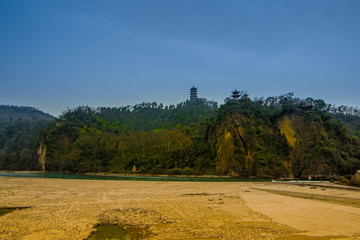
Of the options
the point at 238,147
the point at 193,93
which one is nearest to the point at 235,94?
the point at 238,147

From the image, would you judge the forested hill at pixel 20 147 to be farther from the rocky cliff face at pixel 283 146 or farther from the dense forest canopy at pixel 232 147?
the rocky cliff face at pixel 283 146

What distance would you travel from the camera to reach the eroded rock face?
1031 centimetres

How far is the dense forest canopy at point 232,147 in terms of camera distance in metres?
51.8

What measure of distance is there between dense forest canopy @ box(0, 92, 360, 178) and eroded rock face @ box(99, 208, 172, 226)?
138 ft

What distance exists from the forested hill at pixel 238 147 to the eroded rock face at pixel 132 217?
42.0 m

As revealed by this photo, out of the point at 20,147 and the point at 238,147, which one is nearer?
the point at 238,147

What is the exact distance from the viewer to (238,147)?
5669 centimetres

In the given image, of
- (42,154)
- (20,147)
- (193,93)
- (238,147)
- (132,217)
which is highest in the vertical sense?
(193,93)

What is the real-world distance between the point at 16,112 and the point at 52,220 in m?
226

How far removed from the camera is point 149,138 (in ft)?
211

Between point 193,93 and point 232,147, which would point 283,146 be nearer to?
point 232,147

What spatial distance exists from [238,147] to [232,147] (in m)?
1.78

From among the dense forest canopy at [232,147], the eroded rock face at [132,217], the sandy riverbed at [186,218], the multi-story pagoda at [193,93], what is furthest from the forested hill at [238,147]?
the multi-story pagoda at [193,93]

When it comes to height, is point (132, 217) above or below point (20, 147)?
below
